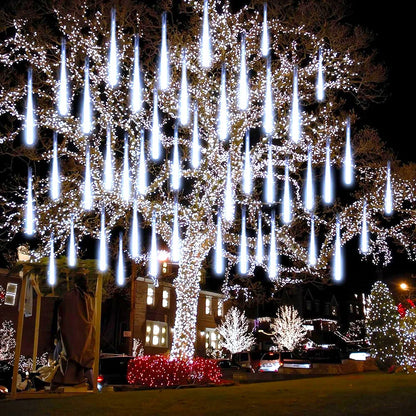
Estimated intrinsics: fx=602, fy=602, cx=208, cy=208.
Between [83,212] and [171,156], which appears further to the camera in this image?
[171,156]

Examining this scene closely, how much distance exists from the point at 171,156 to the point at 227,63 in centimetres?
389

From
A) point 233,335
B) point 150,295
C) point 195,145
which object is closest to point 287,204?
point 195,145

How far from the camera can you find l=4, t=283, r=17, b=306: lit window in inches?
1330

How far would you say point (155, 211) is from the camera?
18.7 meters

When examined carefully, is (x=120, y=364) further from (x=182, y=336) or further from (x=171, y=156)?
(x=171, y=156)

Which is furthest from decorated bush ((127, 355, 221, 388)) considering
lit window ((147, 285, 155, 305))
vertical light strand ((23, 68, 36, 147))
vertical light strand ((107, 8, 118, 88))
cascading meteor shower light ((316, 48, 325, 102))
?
lit window ((147, 285, 155, 305))

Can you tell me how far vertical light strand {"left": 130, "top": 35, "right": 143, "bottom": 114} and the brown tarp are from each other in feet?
27.3

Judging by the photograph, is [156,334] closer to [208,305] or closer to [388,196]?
[208,305]

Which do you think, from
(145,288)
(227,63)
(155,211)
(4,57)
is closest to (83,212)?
(155,211)

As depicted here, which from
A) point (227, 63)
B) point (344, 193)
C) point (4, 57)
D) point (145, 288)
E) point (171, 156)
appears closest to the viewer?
point (4, 57)

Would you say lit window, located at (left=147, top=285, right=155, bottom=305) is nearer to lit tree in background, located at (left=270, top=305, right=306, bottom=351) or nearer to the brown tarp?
lit tree in background, located at (left=270, top=305, right=306, bottom=351)

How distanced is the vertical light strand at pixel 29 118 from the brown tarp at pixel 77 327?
26.2ft

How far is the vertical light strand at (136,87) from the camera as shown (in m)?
17.6

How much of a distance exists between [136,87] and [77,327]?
902cm
